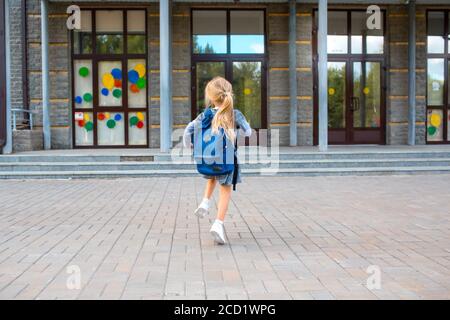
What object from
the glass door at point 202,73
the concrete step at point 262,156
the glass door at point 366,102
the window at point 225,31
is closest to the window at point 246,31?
the window at point 225,31

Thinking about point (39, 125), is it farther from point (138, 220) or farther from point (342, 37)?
point (138, 220)

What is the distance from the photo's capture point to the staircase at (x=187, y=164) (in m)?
12.9

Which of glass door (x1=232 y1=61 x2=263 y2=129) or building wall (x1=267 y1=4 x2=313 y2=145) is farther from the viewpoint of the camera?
glass door (x1=232 y1=61 x2=263 y2=129)

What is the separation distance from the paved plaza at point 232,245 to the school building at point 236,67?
20.4 feet

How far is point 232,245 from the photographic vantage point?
5.96 metres

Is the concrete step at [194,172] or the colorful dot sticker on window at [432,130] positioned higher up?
the colorful dot sticker on window at [432,130]

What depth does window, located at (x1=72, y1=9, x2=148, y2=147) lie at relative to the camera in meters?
16.4

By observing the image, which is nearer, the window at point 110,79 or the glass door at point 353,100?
the window at point 110,79

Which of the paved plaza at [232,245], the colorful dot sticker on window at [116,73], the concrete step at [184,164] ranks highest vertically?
the colorful dot sticker on window at [116,73]

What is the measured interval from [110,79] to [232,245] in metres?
11.4

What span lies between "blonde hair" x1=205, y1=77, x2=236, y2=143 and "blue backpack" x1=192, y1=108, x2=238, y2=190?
2.1 inches

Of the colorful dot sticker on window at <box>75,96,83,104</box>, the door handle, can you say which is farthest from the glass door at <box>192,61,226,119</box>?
the door handle

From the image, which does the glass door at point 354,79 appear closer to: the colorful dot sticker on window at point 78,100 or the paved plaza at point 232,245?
the colorful dot sticker on window at point 78,100

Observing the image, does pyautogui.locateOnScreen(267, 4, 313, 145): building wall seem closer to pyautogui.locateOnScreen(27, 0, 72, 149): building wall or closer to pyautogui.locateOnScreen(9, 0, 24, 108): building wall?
pyautogui.locateOnScreen(27, 0, 72, 149): building wall
